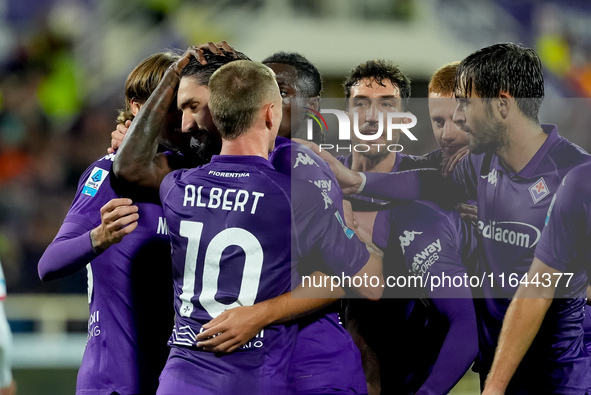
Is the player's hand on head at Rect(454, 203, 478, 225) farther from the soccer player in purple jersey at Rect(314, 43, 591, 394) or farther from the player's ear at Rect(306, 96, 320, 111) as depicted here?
the player's ear at Rect(306, 96, 320, 111)

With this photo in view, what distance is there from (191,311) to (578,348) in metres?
1.79

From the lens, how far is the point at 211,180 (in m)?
3.14

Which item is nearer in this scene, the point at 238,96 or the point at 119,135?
the point at 238,96

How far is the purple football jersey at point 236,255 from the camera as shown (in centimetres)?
307

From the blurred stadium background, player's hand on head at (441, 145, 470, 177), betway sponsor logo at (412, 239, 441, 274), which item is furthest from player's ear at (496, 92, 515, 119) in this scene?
the blurred stadium background

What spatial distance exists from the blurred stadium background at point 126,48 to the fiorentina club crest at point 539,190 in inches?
260

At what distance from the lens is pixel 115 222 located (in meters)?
3.19

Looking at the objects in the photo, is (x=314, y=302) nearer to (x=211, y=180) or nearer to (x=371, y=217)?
(x=211, y=180)

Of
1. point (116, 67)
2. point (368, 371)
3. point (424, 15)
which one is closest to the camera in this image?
point (368, 371)

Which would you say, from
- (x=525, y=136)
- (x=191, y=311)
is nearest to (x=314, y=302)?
(x=191, y=311)

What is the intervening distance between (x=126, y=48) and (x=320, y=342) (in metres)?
9.88

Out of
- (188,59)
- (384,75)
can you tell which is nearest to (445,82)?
(384,75)

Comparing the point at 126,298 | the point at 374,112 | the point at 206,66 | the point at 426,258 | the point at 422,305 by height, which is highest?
the point at 206,66

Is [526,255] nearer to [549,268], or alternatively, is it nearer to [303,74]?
[549,268]
